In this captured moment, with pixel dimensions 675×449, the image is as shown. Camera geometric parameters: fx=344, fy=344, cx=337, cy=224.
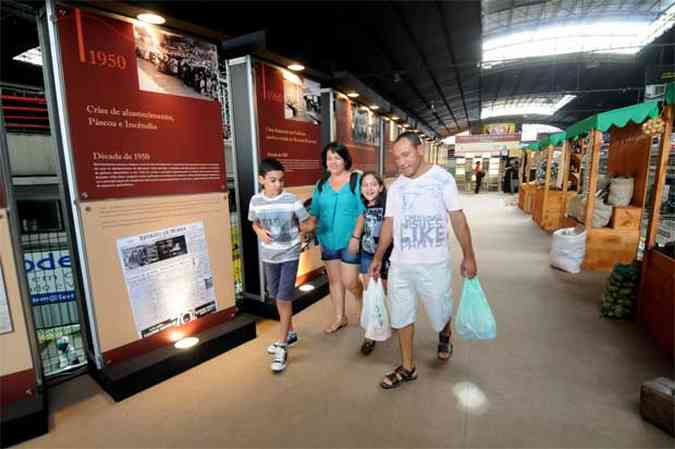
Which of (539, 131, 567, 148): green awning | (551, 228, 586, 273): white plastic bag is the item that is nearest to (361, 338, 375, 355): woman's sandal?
(551, 228, 586, 273): white plastic bag

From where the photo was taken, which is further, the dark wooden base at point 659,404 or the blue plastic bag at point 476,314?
the blue plastic bag at point 476,314

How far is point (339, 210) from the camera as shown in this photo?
2568 millimetres

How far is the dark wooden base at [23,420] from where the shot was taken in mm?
1700

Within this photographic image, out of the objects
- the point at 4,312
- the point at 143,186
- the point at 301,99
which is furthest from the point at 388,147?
the point at 4,312

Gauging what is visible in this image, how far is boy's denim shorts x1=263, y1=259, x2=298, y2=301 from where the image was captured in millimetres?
2387

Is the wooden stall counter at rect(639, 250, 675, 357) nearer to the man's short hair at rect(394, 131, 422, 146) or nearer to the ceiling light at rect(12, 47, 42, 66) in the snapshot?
the man's short hair at rect(394, 131, 422, 146)

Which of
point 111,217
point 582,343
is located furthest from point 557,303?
point 111,217

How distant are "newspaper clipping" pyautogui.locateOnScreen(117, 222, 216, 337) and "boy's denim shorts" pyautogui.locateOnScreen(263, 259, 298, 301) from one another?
0.60 meters

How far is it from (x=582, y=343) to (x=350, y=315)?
1.86m

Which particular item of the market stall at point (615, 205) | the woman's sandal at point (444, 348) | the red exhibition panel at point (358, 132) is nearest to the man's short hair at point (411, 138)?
the woman's sandal at point (444, 348)

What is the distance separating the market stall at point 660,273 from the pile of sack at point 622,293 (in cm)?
9

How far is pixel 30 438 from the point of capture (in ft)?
5.78

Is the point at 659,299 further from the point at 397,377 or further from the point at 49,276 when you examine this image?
the point at 49,276

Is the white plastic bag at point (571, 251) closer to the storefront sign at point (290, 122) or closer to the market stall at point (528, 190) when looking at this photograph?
the storefront sign at point (290, 122)
